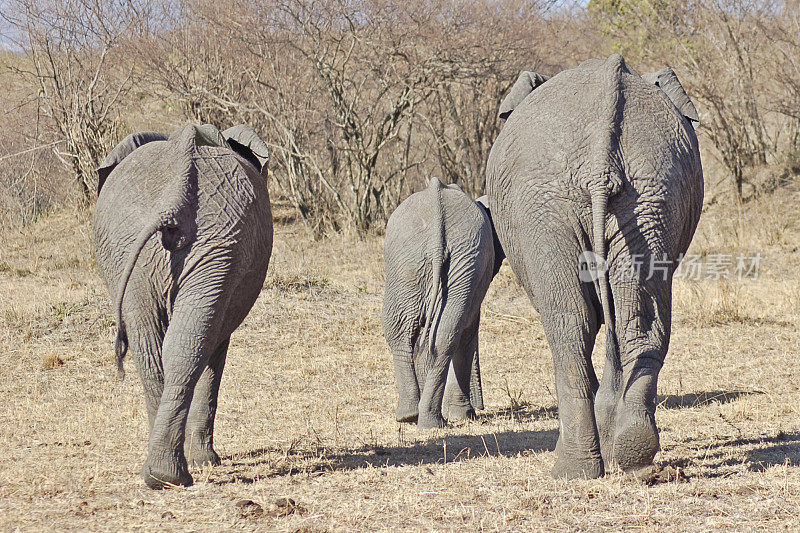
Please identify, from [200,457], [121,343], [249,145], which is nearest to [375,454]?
[200,457]

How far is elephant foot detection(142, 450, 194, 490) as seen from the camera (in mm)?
4430

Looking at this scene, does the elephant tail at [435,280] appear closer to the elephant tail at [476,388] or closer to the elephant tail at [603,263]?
the elephant tail at [476,388]

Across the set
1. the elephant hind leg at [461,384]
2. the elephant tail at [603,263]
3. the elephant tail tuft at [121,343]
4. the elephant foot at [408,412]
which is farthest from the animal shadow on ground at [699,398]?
the elephant tail tuft at [121,343]

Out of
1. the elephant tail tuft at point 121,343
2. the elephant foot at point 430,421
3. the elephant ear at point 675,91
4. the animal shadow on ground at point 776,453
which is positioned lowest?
the animal shadow on ground at point 776,453

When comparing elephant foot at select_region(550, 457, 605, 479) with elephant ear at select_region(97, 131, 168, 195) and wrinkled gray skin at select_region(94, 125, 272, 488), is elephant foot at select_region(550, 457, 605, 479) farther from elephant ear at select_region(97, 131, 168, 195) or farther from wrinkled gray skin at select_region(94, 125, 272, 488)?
elephant ear at select_region(97, 131, 168, 195)

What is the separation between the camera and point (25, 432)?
21.6 feet

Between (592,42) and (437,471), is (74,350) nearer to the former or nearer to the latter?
(437,471)

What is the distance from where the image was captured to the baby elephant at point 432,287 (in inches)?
266

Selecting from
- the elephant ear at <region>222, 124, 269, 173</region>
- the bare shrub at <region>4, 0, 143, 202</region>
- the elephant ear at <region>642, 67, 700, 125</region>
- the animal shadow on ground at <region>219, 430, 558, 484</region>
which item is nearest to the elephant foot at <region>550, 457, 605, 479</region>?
the animal shadow on ground at <region>219, 430, 558, 484</region>

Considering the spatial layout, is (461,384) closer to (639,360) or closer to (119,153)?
(639,360)

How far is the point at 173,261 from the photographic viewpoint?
14.8ft

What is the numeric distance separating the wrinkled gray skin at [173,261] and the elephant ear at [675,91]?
2.30 m

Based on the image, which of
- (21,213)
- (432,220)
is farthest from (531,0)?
(432,220)

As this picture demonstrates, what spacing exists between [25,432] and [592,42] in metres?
16.9
